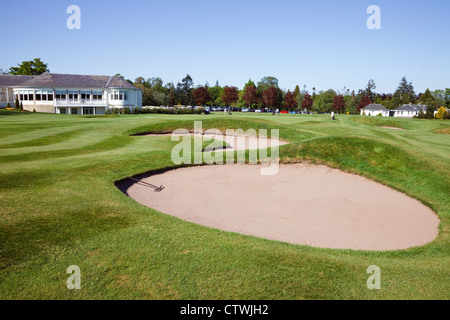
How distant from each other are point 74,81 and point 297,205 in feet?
230

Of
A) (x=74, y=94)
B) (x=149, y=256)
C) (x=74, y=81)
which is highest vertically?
(x=74, y=81)

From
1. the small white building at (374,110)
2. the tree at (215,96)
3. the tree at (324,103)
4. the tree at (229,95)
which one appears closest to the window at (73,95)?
the tree at (229,95)

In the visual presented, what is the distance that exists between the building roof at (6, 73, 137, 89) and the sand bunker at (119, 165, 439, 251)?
61961mm

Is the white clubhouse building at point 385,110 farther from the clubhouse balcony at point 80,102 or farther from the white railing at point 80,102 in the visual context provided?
the white railing at point 80,102

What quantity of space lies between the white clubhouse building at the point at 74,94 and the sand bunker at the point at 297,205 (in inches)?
2392

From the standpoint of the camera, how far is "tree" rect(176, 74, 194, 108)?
377ft

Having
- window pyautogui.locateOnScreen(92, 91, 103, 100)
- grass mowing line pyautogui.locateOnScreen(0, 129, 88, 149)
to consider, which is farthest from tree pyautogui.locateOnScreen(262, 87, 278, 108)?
grass mowing line pyautogui.locateOnScreen(0, 129, 88, 149)

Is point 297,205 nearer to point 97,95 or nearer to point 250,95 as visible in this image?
point 97,95

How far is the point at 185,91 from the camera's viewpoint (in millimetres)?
118062

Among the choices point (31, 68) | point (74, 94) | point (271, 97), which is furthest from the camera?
point (271, 97)

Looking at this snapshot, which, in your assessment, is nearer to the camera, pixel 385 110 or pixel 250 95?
pixel 250 95

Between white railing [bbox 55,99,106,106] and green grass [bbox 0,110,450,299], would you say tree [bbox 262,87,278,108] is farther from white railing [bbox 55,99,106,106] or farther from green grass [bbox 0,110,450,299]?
green grass [bbox 0,110,450,299]

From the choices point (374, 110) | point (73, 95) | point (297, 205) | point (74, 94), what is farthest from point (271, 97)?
point (297, 205)

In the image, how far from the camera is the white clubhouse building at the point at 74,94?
66.4 m
